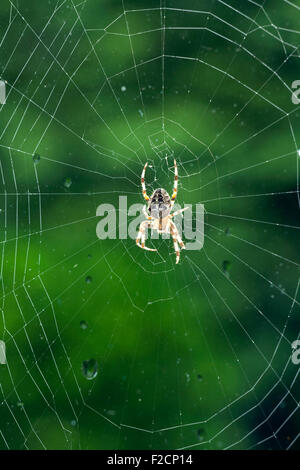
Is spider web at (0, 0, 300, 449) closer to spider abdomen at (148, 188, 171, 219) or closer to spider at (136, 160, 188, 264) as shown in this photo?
spider at (136, 160, 188, 264)

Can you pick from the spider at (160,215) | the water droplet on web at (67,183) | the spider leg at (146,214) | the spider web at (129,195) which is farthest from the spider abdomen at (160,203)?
the water droplet on web at (67,183)

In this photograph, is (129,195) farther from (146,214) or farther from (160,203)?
(160,203)

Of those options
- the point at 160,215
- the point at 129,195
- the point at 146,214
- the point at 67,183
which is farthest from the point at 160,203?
the point at 67,183

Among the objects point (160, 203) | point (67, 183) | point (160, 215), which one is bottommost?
point (160, 215)

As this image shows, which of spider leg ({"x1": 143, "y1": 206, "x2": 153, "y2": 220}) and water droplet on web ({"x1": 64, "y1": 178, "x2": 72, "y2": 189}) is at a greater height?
water droplet on web ({"x1": 64, "y1": 178, "x2": 72, "y2": 189})

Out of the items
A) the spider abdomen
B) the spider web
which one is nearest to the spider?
the spider abdomen

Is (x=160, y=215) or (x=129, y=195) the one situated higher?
(x=129, y=195)
